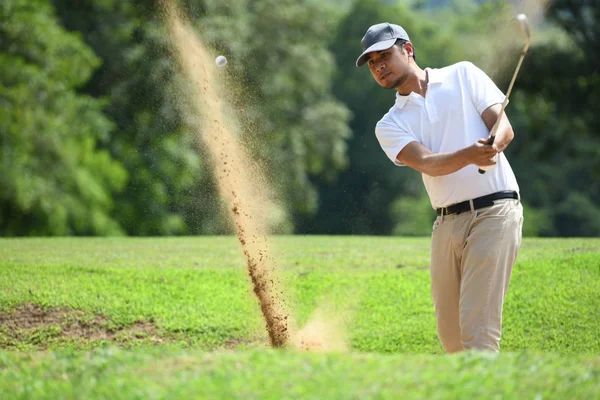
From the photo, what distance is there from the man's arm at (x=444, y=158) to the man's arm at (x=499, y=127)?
76 millimetres

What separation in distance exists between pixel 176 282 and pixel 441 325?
4.14 m

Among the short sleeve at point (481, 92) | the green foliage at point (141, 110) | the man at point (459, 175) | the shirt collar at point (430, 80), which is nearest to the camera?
the man at point (459, 175)

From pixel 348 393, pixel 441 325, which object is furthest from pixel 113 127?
pixel 348 393

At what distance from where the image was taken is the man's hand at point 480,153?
4.50m

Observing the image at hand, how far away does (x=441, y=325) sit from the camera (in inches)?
204

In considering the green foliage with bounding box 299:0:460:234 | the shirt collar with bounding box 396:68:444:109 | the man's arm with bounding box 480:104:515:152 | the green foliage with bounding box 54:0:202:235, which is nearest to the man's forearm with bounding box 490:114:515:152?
the man's arm with bounding box 480:104:515:152

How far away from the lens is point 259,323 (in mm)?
7844

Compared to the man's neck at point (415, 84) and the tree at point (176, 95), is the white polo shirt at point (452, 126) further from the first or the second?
the tree at point (176, 95)

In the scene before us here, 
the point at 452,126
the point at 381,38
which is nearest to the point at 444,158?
the point at 452,126

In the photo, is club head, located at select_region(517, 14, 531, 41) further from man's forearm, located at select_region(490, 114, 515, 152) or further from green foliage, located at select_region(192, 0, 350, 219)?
green foliage, located at select_region(192, 0, 350, 219)

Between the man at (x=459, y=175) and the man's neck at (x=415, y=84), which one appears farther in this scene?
the man's neck at (x=415, y=84)

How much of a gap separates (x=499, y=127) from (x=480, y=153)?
1.01ft

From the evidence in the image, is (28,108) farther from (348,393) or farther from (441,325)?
(348,393)

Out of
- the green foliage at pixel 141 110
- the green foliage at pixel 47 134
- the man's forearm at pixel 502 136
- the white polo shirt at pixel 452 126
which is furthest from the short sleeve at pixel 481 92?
the green foliage at pixel 47 134
